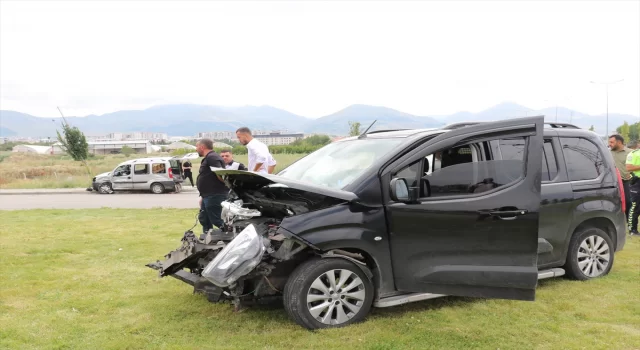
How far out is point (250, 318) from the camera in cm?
444

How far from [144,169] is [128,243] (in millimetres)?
14583

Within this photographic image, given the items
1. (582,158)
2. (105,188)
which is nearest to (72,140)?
(105,188)

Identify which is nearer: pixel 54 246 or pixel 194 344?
pixel 194 344

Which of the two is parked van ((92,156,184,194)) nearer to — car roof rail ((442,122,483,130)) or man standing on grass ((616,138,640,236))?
man standing on grass ((616,138,640,236))

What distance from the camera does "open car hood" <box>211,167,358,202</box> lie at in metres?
4.07

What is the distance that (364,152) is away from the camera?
486 cm

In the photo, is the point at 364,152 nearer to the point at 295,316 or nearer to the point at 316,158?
the point at 316,158

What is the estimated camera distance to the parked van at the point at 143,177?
21.6 m

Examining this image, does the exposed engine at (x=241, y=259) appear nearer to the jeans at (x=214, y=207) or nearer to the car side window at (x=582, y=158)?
the jeans at (x=214, y=207)

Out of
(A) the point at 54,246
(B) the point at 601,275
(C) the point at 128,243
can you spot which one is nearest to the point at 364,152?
(B) the point at 601,275

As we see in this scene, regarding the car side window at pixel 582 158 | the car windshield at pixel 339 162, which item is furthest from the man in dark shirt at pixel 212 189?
the car side window at pixel 582 158

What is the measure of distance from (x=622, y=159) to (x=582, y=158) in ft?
A: 12.9

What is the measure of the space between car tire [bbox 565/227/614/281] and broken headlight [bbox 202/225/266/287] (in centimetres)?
374

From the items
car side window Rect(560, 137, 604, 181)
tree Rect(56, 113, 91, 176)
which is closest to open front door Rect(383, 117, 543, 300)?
car side window Rect(560, 137, 604, 181)
